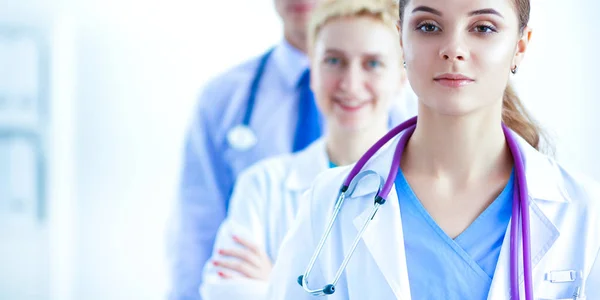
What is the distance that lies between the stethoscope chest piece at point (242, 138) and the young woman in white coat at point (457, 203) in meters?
0.92

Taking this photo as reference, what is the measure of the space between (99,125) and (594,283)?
2.94 meters

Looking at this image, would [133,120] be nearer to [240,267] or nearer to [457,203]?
[240,267]

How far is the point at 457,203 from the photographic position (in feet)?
3.43

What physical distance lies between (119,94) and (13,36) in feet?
1.72

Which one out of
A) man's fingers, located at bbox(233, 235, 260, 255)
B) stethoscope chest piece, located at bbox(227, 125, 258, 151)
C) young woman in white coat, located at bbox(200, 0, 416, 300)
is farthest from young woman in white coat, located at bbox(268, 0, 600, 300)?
stethoscope chest piece, located at bbox(227, 125, 258, 151)

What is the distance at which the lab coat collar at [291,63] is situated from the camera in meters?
2.07

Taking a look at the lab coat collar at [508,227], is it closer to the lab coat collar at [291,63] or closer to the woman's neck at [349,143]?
the woman's neck at [349,143]

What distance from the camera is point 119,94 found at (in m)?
3.56

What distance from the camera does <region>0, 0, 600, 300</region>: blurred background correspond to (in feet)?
11.2

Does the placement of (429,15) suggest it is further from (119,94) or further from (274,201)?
(119,94)

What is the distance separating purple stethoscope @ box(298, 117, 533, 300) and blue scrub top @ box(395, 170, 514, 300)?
0.03 meters

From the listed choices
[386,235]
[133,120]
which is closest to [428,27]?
[386,235]

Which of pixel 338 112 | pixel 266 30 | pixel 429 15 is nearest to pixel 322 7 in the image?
pixel 338 112

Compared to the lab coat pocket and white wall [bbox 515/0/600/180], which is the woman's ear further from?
white wall [bbox 515/0/600/180]
